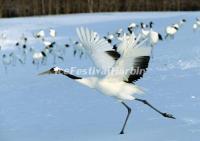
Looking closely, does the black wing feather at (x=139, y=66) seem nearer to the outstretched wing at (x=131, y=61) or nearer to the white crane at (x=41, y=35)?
the outstretched wing at (x=131, y=61)

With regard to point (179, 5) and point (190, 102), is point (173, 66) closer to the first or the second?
point (190, 102)

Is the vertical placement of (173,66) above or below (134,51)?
below

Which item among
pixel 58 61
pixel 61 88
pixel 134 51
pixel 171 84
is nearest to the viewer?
pixel 134 51

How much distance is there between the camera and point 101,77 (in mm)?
3297

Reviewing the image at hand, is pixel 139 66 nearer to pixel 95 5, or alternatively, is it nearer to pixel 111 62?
pixel 111 62

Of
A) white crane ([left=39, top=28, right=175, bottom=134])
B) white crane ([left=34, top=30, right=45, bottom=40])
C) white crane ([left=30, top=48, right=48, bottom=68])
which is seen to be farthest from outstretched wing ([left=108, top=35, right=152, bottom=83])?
white crane ([left=34, top=30, right=45, bottom=40])

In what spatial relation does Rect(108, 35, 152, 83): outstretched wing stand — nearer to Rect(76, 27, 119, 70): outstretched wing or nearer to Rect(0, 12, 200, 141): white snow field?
Rect(76, 27, 119, 70): outstretched wing

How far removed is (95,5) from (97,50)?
1646 centimetres

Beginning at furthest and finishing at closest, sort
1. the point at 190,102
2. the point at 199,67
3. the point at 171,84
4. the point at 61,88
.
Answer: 1. the point at 199,67
2. the point at 61,88
3. the point at 171,84
4. the point at 190,102

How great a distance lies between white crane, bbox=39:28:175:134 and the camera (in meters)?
3.20

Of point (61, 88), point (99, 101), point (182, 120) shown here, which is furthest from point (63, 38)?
point (182, 120)

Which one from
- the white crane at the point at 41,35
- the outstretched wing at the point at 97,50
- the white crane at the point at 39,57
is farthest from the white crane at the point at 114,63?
the white crane at the point at 41,35

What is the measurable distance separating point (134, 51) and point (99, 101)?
176 centimetres

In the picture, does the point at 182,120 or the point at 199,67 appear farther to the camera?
the point at 199,67
